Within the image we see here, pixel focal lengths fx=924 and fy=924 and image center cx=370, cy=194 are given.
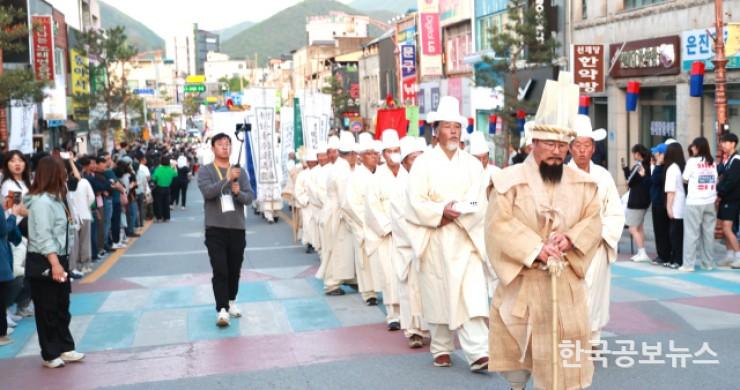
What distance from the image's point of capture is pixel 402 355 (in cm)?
774

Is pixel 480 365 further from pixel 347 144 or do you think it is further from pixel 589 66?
pixel 589 66

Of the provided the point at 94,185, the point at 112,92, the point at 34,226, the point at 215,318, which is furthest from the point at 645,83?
the point at 112,92

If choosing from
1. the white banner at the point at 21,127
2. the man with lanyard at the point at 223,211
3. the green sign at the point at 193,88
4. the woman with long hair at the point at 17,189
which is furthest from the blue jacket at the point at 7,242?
the green sign at the point at 193,88

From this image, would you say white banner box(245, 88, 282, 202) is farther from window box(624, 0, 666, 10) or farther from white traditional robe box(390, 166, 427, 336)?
white traditional robe box(390, 166, 427, 336)

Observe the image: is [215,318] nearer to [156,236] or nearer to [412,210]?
[412,210]

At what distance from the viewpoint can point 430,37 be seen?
41500 mm

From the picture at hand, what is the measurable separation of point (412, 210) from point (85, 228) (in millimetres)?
7658

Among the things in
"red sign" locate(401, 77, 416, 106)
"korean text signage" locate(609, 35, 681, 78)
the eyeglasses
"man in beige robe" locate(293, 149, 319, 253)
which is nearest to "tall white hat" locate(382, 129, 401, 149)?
the eyeglasses

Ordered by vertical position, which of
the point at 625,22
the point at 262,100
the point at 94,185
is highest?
the point at 625,22

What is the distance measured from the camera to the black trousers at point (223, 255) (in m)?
9.26

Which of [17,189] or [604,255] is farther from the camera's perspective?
[17,189]

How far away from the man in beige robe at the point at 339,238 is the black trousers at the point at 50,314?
12.6 ft

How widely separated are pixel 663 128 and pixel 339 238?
13073 mm

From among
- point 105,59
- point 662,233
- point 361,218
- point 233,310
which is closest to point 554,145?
point 361,218
